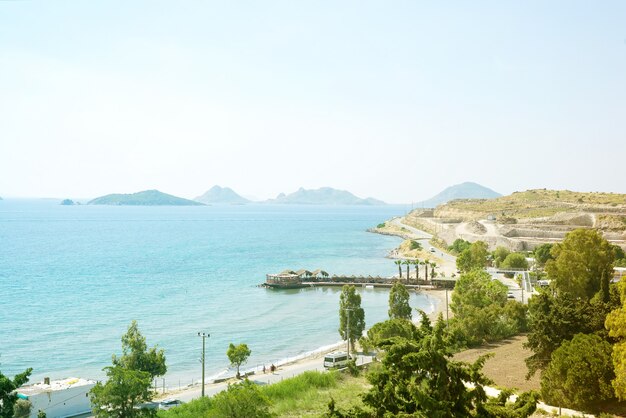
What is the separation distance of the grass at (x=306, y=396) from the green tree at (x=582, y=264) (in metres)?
19.3

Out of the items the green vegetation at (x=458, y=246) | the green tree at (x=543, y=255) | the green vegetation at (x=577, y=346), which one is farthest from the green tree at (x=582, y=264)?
the green vegetation at (x=458, y=246)

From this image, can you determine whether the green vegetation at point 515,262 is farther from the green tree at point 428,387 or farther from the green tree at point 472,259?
the green tree at point 428,387

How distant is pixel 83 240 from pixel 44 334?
118287 millimetres

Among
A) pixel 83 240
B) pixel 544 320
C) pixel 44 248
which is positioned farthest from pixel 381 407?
pixel 83 240

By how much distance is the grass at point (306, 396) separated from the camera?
27.6 metres

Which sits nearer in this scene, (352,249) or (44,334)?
(44,334)

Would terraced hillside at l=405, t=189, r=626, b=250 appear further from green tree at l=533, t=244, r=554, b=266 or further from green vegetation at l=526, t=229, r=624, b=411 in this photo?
green vegetation at l=526, t=229, r=624, b=411

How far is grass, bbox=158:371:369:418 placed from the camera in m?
27.6

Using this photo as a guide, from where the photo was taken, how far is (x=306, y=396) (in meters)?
30.2

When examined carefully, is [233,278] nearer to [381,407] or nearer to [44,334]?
[44,334]

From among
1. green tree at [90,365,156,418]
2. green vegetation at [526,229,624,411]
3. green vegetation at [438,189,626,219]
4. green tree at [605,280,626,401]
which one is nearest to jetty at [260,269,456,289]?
green vegetation at [526,229,624,411]

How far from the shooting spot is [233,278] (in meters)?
94.5

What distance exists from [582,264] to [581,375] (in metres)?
21.0

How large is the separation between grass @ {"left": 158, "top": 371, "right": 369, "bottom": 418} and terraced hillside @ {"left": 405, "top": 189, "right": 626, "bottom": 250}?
59111mm
